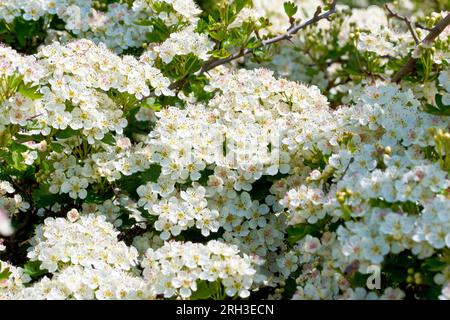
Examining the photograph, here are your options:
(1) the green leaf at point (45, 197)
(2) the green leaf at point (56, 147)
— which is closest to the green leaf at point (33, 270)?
(1) the green leaf at point (45, 197)

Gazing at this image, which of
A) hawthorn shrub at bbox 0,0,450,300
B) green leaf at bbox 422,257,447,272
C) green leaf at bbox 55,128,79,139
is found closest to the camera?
green leaf at bbox 422,257,447,272

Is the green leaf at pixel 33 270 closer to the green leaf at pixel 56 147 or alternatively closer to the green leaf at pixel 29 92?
the green leaf at pixel 56 147

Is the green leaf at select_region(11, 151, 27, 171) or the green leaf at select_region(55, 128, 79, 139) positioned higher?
the green leaf at select_region(55, 128, 79, 139)

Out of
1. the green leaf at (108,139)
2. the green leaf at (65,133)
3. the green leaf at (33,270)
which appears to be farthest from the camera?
the green leaf at (108,139)

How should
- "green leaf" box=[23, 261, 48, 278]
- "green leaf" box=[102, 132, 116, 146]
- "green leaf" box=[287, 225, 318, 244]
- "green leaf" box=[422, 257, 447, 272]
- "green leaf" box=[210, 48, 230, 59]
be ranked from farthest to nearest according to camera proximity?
1. "green leaf" box=[210, 48, 230, 59]
2. "green leaf" box=[102, 132, 116, 146]
3. "green leaf" box=[23, 261, 48, 278]
4. "green leaf" box=[287, 225, 318, 244]
5. "green leaf" box=[422, 257, 447, 272]

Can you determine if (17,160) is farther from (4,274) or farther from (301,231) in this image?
(301,231)

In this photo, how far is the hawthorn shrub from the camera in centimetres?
286

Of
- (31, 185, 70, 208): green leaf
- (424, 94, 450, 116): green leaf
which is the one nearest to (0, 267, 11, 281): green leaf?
(31, 185, 70, 208): green leaf

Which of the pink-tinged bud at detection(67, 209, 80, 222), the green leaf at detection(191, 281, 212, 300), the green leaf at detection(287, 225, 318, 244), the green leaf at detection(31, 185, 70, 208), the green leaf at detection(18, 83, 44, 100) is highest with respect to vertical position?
the green leaf at detection(18, 83, 44, 100)

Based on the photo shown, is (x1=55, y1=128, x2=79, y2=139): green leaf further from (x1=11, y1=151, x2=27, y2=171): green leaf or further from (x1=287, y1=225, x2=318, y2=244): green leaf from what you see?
(x1=287, y1=225, x2=318, y2=244): green leaf

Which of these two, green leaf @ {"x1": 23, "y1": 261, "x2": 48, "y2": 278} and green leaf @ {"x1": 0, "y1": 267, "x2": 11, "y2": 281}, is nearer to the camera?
green leaf @ {"x1": 0, "y1": 267, "x2": 11, "y2": 281}

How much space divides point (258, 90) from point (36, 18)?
1.31 meters

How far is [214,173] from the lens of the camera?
3.44m

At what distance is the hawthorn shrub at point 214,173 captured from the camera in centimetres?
286
